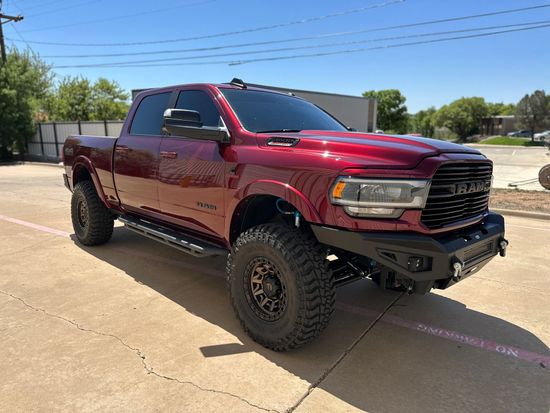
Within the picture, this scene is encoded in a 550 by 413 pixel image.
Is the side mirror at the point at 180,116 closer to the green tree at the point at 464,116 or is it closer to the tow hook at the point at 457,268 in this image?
the tow hook at the point at 457,268

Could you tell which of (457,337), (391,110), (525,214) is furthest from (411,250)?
(391,110)

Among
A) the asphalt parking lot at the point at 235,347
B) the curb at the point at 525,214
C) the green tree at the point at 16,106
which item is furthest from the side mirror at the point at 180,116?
the green tree at the point at 16,106

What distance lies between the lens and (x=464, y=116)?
7906 cm

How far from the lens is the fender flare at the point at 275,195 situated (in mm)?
2777

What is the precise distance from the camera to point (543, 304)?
405 centimetres

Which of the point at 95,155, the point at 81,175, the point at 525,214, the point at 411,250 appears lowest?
the point at 525,214

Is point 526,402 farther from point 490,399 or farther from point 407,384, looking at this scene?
point 407,384

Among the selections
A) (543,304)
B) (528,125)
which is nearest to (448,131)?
(528,125)

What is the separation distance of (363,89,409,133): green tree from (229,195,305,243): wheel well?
6956 centimetres

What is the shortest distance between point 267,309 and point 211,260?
2.36 m

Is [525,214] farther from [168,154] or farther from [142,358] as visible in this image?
[142,358]

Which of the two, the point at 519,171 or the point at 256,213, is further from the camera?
the point at 519,171

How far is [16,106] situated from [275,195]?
2662cm

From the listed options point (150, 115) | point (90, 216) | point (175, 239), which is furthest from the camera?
point (90, 216)
